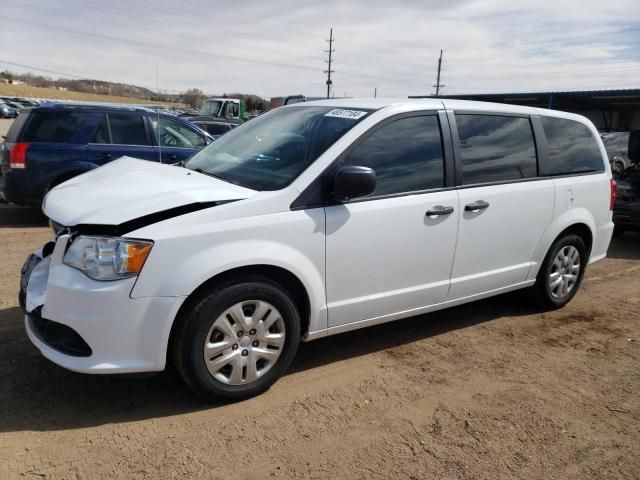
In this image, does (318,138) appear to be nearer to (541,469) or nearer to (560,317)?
(541,469)

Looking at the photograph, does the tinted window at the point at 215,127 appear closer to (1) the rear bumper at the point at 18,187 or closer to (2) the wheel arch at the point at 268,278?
(1) the rear bumper at the point at 18,187

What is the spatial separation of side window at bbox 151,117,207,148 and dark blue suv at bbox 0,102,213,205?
0.54ft

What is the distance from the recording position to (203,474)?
256cm

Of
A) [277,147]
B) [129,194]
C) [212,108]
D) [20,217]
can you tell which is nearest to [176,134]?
[20,217]

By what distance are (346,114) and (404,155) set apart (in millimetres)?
495

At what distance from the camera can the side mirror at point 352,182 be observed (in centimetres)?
323

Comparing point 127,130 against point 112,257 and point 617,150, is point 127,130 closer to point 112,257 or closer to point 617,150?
point 112,257

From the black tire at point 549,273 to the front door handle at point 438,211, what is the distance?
1.46m

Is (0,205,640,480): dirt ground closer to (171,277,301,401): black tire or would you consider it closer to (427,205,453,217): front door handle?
(171,277,301,401): black tire

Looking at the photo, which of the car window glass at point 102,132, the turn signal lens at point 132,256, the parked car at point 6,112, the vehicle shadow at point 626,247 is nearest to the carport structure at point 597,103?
the vehicle shadow at point 626,247

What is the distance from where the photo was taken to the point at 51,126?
300 inches

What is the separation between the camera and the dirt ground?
105 inches

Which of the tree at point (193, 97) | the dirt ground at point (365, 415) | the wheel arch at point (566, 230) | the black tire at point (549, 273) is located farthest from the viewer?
the tree at point (193, 97)

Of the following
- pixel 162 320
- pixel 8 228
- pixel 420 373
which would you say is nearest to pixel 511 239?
pixel 420 373
